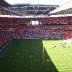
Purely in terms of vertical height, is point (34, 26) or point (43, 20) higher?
point (43, 20)

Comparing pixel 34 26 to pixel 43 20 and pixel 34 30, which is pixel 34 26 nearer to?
pixel 34 30

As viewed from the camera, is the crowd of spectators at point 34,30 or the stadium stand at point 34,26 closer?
the crowd of spectators at point 34,30

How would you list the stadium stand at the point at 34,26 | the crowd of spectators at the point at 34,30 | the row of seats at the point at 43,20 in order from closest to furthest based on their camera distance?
the crowd of spectators at the point at 34,30 → the stadium stand at the point at 34,26 → the row of seats at the point at 43,20

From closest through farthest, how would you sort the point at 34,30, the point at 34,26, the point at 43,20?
the point at 34,30
the point at 34,26
the point at 43,20

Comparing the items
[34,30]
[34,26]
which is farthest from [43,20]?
[34,30]

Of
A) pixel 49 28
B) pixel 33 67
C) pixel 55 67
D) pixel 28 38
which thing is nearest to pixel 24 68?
pixel 33 67

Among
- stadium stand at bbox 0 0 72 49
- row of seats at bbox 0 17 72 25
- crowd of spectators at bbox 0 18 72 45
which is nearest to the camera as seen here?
crowd of spectators at bbox 0 18 72 45

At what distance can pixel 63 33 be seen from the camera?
55.0 metres

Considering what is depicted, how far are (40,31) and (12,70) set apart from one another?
114 feet

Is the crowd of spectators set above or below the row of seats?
below

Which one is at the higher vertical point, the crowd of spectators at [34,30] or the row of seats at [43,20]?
the row of seats at [43,20]

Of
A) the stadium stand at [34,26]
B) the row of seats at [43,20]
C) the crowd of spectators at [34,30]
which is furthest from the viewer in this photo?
the row of seats at [43,20]

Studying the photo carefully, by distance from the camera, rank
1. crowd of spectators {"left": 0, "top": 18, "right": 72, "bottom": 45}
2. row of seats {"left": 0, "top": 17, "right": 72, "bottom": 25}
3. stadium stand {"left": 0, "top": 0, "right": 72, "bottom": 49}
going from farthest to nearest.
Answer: row of seats {"left": 0, "top": 17, "right": 72, "bottom": 25}, stadium stand {"left": 0, "top": 0, "right": 72, "bottom": 49}, crowd of spectators {"left": 0, "top": 18, "right": 72, "bottom": 45}

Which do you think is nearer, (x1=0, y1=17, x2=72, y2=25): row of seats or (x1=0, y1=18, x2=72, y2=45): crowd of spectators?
(x1=0, y1=18, x2=72, y2=45): crowd of spectators
